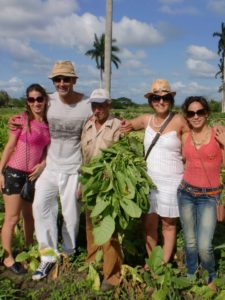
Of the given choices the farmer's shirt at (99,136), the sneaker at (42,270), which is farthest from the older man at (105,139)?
the sneaker at (42,270)

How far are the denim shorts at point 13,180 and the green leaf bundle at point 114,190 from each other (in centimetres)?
61

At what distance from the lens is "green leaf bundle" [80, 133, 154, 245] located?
3484 mm

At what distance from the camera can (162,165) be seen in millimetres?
3705

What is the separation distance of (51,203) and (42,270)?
1.99 ft

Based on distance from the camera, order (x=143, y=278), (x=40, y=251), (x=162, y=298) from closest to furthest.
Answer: (x=162, y=298), (x=143, y=278), (x=40, y=251)

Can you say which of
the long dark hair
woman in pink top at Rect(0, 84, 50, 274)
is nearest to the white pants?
woman in pink top at Rect(0, 84, 50, 274)

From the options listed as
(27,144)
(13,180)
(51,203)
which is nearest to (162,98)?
(27,144)

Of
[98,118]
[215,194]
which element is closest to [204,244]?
[215,194]

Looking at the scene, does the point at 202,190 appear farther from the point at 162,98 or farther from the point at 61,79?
the point at 61,79

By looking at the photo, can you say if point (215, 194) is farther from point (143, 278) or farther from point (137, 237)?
point (137, 237)

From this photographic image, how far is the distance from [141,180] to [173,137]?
0.45 meters

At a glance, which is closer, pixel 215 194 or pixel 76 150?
pixel 215 194

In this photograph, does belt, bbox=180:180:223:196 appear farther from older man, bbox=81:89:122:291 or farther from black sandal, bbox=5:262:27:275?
black sandal, bbox=5:262:27:275

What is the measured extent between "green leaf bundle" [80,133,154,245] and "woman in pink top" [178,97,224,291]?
33 cm
